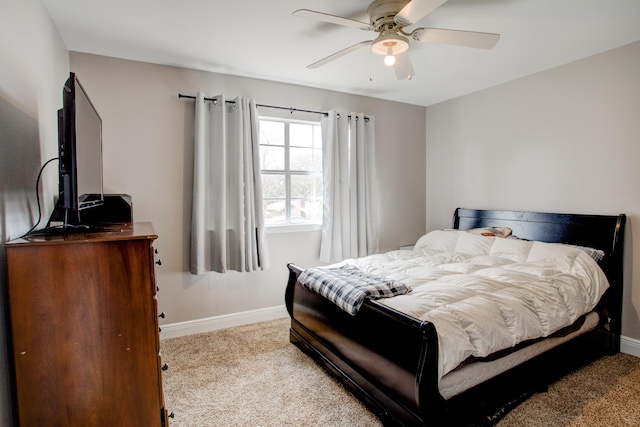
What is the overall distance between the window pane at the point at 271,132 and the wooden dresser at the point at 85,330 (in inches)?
Result: 96.0

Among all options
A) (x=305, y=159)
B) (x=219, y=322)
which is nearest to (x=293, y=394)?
(x=219, y=322)

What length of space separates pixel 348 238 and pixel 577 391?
7.60 ft

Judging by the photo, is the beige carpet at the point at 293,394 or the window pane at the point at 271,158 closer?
the beige carpet at the point at 293,394

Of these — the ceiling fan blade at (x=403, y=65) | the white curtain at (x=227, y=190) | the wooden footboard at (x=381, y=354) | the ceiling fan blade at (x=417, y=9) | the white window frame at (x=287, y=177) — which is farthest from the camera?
Result: the white window frame at (x=287, y=177)

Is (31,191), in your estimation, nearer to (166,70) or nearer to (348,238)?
(166,70)

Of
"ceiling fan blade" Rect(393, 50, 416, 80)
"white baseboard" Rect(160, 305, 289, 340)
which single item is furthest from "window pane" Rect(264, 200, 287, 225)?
"ceiling fan blade" Rect(393, 50, 416, 80)

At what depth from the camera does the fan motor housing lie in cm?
198

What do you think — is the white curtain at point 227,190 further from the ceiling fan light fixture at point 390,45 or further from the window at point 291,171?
the ceiling fan light fixture at point 390,45

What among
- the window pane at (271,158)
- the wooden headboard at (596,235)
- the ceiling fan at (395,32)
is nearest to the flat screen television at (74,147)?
the ceiling fan at (395,32)

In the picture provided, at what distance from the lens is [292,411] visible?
2039mm

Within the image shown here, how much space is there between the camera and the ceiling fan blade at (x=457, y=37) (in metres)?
2.00

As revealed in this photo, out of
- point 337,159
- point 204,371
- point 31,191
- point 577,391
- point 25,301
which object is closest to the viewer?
point 25,301

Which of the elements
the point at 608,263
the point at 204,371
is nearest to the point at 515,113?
the point at 608,263

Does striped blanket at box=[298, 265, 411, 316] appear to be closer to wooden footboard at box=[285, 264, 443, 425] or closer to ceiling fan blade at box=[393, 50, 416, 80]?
wooden footboard at box=[285, 264, 443, 425]
